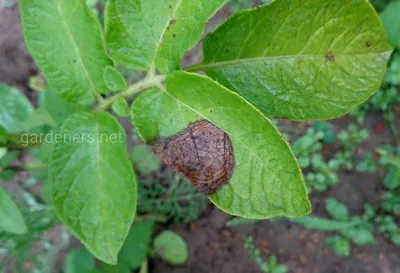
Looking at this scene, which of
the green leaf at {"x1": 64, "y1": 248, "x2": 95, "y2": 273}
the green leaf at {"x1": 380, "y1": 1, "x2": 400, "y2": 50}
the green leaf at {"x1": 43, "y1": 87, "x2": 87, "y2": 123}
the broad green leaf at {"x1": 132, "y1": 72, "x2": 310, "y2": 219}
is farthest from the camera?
the green leaf at {"x1": 380, "y1": 1, "x2": 400, "y2": 50}

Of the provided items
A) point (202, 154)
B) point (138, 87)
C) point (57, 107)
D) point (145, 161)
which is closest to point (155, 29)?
point (138, 87)

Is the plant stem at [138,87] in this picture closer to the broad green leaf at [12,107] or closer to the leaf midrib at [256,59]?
the leaf midrib at [256,59]

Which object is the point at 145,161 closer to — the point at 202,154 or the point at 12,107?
the point at 12,107

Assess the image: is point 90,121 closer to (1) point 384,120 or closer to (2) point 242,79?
(2) point 242,79

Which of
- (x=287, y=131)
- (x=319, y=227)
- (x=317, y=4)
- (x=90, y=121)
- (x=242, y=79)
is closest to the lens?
(x=317, y=4)

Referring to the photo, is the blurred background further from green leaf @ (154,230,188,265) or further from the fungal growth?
the fungal growth

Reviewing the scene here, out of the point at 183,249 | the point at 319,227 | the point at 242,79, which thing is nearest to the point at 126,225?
the point at 242,79

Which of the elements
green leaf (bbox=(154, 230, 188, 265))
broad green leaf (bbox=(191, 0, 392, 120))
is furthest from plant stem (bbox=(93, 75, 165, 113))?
green leaf (bbox=(154, 230, 188, 265))
